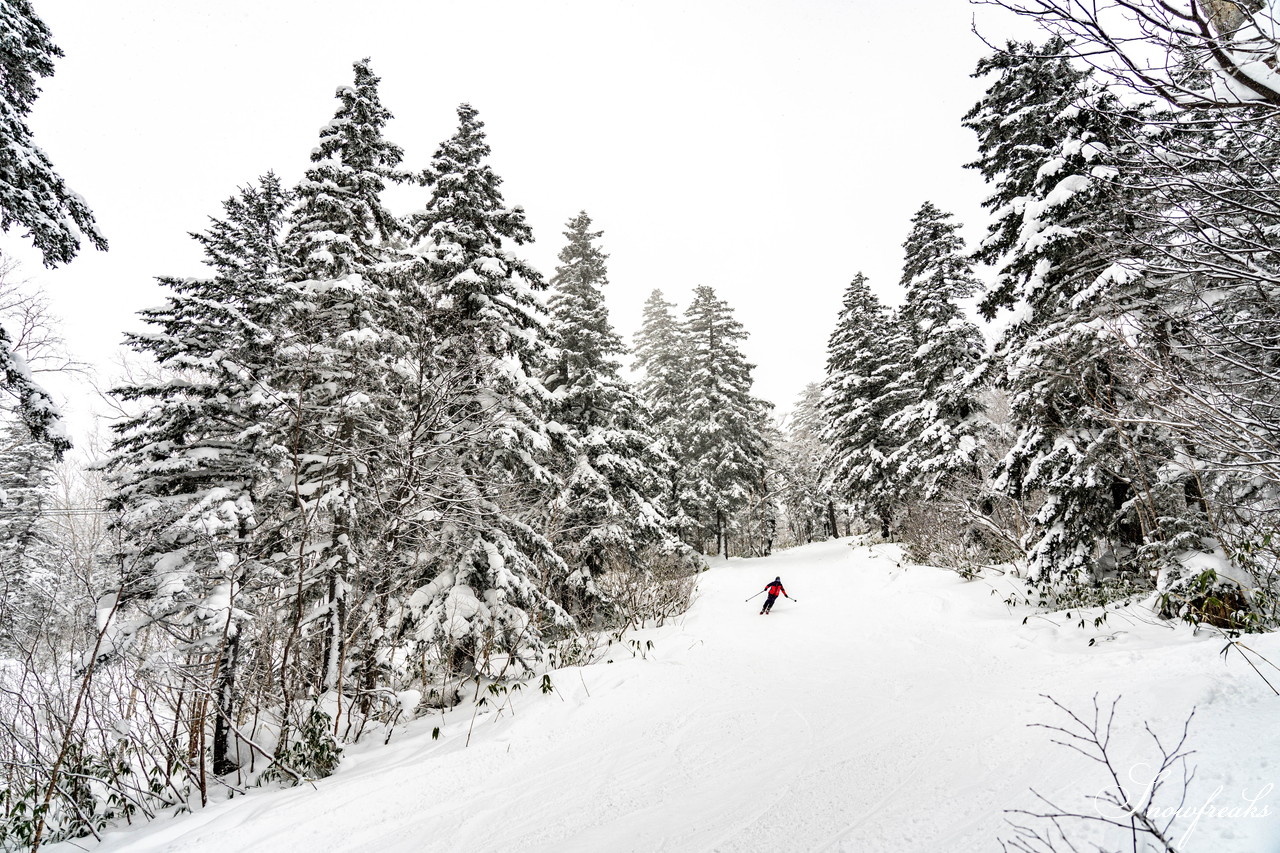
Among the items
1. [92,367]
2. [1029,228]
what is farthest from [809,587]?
[92,367]

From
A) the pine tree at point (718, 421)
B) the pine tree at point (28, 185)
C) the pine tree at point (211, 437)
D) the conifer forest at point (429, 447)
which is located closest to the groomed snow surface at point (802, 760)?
the conifer forest at point (429, 447)

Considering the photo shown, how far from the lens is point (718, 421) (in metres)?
26.3

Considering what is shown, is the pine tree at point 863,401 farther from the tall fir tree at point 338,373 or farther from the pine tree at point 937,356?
the tall fir tree at point 338,373

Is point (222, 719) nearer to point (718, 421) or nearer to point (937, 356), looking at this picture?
point (937, 356)

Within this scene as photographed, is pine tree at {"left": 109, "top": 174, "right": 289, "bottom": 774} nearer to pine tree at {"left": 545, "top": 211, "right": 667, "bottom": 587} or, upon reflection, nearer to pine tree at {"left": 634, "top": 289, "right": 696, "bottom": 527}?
pine tree at {"left": 545, "top": 211, "right": 667, "bottom": 587}

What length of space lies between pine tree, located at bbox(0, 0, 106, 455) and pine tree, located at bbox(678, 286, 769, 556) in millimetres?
21391

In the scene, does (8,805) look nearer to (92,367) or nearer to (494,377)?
(92,367)

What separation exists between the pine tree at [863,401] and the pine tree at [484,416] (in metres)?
16.0

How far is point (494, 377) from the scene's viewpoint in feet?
32.8

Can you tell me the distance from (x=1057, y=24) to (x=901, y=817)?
16.9 feet

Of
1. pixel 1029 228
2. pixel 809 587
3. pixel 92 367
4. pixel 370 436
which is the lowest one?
pixel 809 587

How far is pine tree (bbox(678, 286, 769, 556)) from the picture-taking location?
84.4ft

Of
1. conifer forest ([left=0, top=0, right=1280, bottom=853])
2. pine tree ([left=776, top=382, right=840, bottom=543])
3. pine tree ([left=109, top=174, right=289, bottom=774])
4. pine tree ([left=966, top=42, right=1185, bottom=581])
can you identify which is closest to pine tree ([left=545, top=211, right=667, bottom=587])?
conifer forest ([left=0, top=0, right=1280, bottom=853])

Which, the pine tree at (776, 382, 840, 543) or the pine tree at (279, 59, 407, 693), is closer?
the pine tree at (279, 59, 407, 693)
